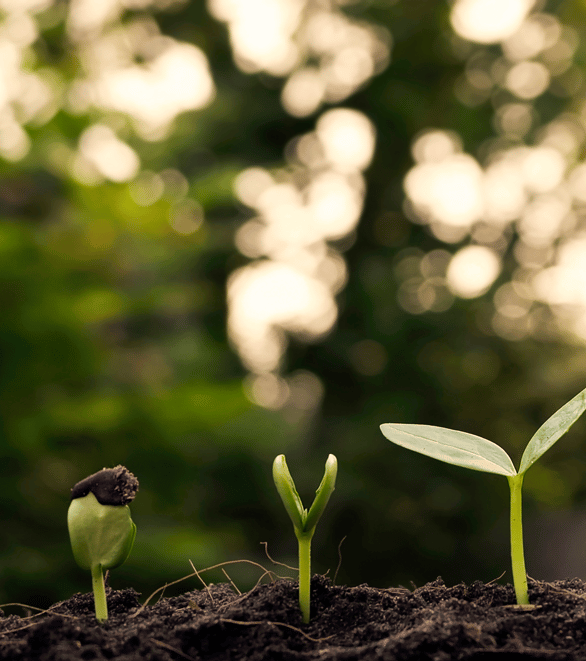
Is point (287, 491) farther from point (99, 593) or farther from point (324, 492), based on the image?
point (99, 593)

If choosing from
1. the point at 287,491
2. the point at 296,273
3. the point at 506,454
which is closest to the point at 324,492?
the point at 287,491

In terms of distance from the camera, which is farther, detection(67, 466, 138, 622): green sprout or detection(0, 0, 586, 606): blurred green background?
detection(0, 0, 586, 606): blurred green background

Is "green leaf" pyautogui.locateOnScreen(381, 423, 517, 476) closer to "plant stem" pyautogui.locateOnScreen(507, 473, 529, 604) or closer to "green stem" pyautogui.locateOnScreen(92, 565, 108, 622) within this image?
"plant stem" pyautogui.locateOnScreen(507, 473, 529, 604)

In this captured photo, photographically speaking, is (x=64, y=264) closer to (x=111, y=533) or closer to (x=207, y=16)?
(x=111, y=533)

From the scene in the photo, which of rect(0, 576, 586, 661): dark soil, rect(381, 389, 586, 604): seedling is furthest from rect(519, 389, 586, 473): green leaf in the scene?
rect(0, 576, 586, 661): dark soil

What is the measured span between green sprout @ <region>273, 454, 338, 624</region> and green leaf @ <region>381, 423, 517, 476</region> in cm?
6

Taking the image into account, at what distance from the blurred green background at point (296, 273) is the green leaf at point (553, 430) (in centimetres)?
203

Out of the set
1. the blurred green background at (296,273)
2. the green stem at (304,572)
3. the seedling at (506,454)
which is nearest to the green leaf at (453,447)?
the seedling at (506,454)

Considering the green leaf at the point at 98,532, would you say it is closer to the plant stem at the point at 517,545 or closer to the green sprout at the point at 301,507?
the green sprout at the point at 301,507

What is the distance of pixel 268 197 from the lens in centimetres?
403

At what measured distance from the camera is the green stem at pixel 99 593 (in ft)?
1.40

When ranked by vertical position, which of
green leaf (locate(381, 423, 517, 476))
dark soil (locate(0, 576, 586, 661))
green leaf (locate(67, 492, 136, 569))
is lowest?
dark soil (locate(0, 576, 586, 661))

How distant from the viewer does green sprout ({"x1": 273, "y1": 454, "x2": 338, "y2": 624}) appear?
16.4 inches

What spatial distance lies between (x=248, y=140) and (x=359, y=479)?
255cm
